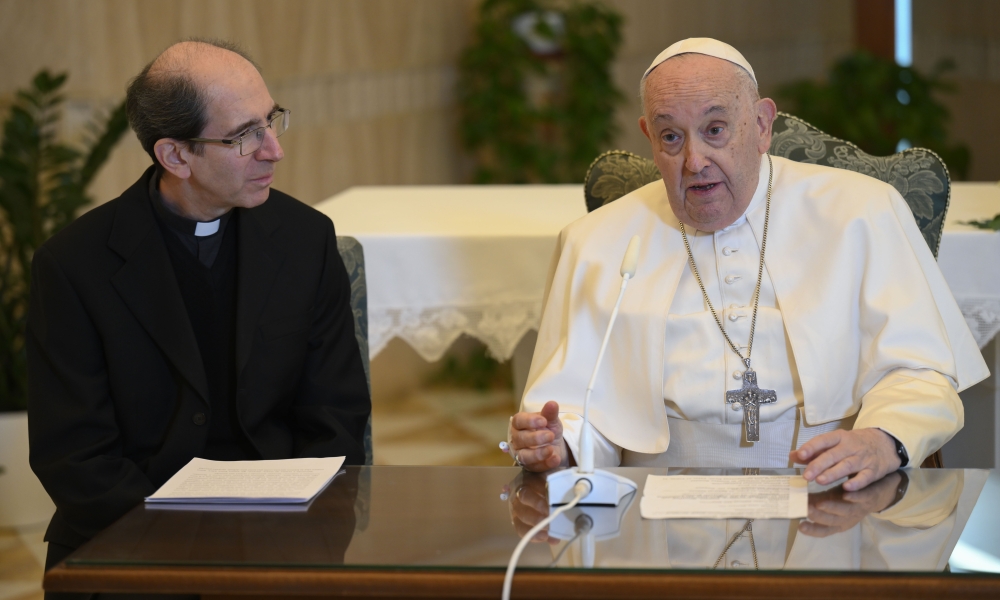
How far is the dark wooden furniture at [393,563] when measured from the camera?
4.91 ft

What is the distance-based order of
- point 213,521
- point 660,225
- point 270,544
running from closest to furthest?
point 270,544
point 213,521
point 660,225

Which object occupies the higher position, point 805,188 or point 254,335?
point 805,188

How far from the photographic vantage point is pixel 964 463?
3455mm

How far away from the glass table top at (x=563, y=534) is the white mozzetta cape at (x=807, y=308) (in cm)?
50

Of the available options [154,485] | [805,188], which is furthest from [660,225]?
[154,485]

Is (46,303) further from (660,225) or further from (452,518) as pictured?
(660,225)

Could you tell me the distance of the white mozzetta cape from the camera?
242cm

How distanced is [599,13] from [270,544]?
21.6 feet

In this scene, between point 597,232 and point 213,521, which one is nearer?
point 213,521

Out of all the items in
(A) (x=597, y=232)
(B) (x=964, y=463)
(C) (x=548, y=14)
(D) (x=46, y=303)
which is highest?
(C) (x=548, y=14)

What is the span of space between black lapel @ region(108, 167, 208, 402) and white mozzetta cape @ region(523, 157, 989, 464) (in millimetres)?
805

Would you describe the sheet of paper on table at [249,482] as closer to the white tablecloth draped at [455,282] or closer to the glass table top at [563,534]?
the glass table top at [563,534]

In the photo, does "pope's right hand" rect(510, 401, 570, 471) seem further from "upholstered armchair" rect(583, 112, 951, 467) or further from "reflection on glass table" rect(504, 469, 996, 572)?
"upholstered armchair" rect(583, 112, 951, 467)

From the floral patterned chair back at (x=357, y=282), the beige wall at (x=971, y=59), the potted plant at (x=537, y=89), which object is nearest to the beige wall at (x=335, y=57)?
the potted plant at (x=537, y=89)
